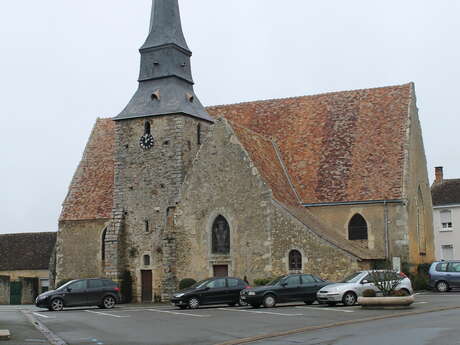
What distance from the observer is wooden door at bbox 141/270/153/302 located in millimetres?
34344

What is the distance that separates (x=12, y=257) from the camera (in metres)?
48.7

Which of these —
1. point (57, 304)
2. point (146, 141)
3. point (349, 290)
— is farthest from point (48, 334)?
point (146, 141)

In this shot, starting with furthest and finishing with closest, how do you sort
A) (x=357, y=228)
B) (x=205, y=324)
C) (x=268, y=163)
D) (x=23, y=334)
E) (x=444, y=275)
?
(x=268, y=163)
(x=357, y=228)
(x=444, y=275)
(x=205, y=324)
(x=23, y=334)

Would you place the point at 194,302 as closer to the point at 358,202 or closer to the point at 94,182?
the point at 358,202

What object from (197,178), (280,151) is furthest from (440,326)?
(280,151)

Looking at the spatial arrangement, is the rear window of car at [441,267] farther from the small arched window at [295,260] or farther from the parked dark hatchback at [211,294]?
the parked dark hatchback at [211,294]

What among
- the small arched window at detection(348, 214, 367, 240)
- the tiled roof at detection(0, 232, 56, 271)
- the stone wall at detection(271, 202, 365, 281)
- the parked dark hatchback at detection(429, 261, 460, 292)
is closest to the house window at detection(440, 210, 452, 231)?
the small arched window at detection(348, 214, 367, 240)

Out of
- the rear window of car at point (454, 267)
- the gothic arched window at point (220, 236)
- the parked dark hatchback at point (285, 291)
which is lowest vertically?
the parked dark hatchback at point (285, 291)

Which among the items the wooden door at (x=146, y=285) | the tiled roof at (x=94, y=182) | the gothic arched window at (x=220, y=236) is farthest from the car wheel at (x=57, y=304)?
the tiled roof at (x=94, y=182)

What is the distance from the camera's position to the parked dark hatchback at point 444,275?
28.7 meters

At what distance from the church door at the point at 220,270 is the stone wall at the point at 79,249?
9149mm

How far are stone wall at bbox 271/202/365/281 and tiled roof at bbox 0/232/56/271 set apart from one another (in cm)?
2377

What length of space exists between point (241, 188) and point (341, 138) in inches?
281

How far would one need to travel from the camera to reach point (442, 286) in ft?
95.5
